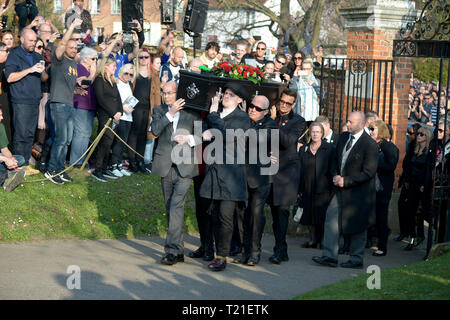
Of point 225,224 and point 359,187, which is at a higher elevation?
point 359,187

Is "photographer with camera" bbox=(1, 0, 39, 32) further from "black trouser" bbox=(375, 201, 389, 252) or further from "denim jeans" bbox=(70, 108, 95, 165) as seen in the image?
"black trouser" bbox=(375, 201, 389, 252)

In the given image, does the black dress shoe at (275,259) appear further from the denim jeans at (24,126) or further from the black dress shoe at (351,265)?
the denim jeans at (24,126)

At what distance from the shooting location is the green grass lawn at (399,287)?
6762 mm

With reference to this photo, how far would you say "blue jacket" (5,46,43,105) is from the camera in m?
10.8

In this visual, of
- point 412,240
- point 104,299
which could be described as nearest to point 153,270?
point 104,299

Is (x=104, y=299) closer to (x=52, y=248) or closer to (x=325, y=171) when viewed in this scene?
(x=52, y=248)

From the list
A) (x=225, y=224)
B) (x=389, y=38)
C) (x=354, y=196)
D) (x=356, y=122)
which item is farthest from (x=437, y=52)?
(x=225, y=224)

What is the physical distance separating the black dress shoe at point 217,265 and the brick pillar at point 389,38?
16.9 ft

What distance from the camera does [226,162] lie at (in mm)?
8422

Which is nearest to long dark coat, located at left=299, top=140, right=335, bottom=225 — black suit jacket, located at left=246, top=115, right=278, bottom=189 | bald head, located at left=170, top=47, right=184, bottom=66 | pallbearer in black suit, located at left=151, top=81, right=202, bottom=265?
black suit jacket, located at left=246, top=115, right=278, bottom=189

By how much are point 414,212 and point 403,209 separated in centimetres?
27

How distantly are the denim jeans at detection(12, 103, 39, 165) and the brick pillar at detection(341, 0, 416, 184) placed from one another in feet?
18.8

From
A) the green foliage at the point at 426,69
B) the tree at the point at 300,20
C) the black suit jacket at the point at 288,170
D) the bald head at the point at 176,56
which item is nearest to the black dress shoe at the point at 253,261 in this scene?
the black suit jacket at the point at 288,170

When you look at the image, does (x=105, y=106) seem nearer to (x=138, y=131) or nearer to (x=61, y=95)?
(x=61, y=95)
